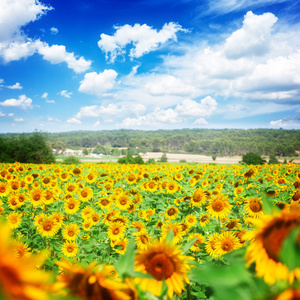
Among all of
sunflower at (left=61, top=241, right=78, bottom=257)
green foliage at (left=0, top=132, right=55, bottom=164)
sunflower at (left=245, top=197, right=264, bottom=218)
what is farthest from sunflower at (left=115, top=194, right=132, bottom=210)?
green foliage at (left=0, top=132, right=55, bottom=164)

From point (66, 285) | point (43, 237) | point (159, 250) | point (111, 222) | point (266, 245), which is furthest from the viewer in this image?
point (43, 237)

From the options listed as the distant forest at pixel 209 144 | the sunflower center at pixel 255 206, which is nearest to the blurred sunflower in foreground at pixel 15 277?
the sunflower center at pixel 255 206

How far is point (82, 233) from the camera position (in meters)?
5.31

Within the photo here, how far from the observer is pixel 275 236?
0.92 m

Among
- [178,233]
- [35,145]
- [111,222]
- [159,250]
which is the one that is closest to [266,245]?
[159,250]

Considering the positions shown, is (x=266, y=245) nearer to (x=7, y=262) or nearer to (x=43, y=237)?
(x=7, y=262)

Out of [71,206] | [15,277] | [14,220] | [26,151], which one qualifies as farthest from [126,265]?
[26,151]

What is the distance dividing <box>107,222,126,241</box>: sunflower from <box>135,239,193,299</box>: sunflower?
3276 millimetres

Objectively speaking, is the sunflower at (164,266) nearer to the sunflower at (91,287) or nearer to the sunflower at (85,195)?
the sunflower at (91,287)

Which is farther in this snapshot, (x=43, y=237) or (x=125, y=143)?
(x=125, y=143)

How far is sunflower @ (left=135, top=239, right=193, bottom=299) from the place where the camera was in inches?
47.3

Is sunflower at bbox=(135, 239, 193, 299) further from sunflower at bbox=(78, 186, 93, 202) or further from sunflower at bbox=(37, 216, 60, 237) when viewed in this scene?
sunflower at bbox=(78, 186, 93, 202)

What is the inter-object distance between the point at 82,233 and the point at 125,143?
573ft

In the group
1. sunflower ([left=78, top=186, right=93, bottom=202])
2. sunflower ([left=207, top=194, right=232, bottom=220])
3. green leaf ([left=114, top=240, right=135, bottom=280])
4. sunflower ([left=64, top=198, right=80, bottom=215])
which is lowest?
sunflower ([left=64, top=198, right=80, bottom=215])
